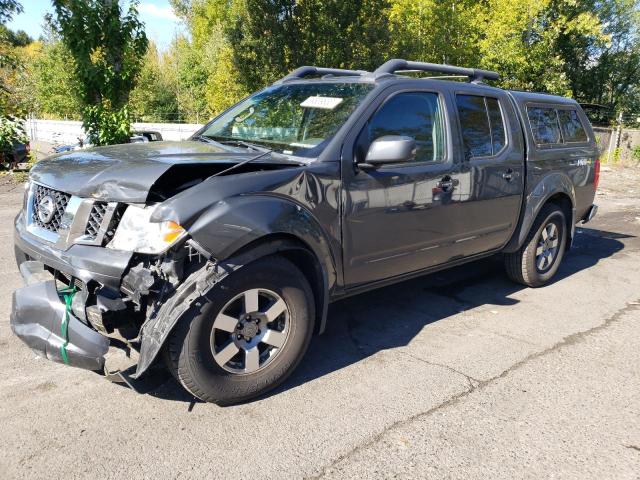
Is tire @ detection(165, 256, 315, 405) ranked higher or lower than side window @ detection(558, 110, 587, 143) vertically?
lower

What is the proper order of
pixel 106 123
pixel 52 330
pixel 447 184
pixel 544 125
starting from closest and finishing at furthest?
pixel 52 330 → pixel 447 184 → pixel 544 125 → pixel 106 123

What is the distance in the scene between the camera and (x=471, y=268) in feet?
20.7

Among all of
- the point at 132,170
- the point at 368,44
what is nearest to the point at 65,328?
the point at 132,170

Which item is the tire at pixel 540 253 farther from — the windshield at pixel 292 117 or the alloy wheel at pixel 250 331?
the alloy wheel at pixel 250 331

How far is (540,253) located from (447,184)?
2.02 meters

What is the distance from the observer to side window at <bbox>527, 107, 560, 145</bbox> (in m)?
5.26

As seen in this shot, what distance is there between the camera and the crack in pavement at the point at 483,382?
2734 millimetres

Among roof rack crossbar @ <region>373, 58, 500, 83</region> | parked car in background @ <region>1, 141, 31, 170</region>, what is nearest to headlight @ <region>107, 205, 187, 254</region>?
roof rack crossbar @ <region>373, 58, 500, 83</region>

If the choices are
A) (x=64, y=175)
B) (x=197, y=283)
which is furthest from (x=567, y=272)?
(x=64, y=175)

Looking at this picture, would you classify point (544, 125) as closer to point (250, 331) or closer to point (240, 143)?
point (240, 143)

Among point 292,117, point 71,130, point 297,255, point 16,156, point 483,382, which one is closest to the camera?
point 297,255

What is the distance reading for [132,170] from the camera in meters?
2.92

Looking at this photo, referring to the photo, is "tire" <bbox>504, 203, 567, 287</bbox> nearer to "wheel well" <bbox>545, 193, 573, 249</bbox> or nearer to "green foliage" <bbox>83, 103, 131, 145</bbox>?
"wheel well" <bbox>545, 193, 573, 249</bbox>

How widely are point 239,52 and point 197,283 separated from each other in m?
15.3
